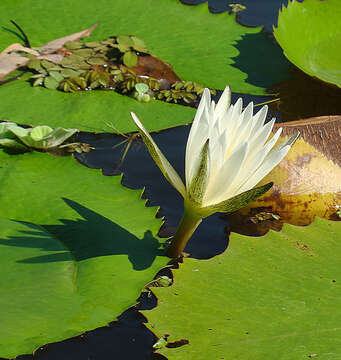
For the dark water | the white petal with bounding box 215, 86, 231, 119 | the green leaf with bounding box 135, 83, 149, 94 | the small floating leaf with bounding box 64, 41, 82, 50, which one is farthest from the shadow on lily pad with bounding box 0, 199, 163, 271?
the small floating leaf with bounding box 64, 41, 82, 50

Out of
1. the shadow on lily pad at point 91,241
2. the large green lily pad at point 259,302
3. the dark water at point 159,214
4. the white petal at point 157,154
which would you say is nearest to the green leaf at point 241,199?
the white petal at point 157,154

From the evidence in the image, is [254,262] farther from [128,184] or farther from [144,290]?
[128,184]

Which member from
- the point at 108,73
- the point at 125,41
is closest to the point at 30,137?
the point at 108,73

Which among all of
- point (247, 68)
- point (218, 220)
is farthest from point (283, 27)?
point (218, 220)

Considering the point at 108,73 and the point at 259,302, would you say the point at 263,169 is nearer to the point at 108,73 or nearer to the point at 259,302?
the point at 259,302

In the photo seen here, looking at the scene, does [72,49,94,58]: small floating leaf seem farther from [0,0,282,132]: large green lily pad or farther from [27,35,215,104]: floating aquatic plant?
[0,0,282,132]: large green lily pad

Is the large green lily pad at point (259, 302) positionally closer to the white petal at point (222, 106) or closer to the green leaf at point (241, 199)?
the green leaf at point (241, 199)
